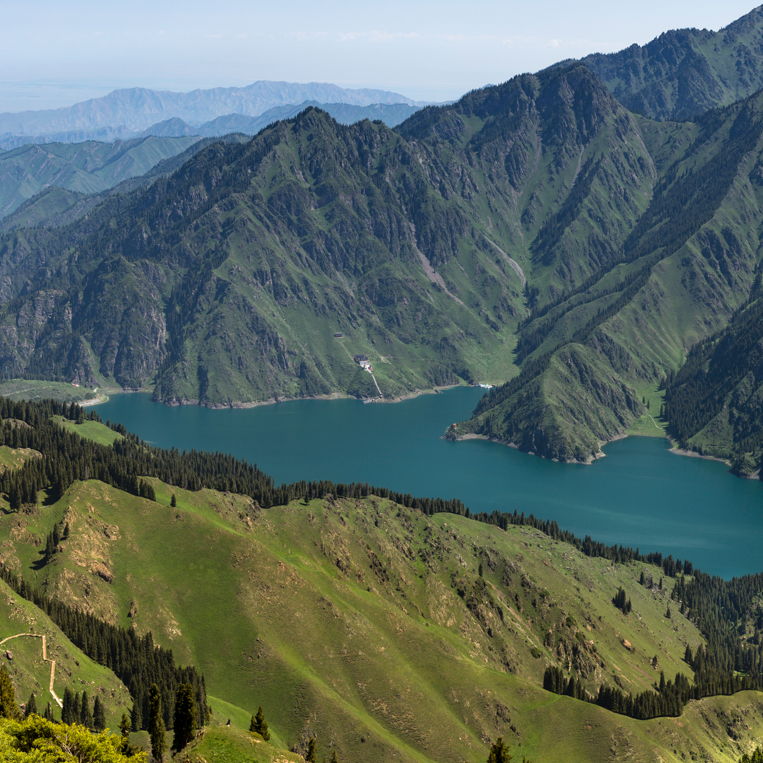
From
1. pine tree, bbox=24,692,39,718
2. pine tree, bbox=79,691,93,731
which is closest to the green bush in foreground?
pine tree, bbox=24,692,39,718

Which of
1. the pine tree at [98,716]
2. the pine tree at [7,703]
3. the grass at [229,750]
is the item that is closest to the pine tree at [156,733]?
the grass at [229,750]

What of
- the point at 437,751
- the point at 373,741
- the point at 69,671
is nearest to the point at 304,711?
the point at 373,741

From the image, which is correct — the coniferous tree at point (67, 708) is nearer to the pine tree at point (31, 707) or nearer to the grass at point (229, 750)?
the pine tree at point (31, 707)

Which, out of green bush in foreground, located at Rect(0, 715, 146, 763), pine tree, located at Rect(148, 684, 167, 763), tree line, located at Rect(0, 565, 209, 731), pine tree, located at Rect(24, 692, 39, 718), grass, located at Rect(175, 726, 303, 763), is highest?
green bush in foreground, located at Rect(0, 715, 146, 763)

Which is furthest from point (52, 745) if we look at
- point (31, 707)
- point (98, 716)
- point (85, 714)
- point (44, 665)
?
point (44, 665)

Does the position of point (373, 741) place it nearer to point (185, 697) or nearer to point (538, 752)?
point (538, 752)

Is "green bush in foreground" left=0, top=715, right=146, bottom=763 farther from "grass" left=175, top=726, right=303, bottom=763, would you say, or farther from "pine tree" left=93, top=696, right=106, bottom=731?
"pine tree" left=93, top=696, right=106, bottom=731
